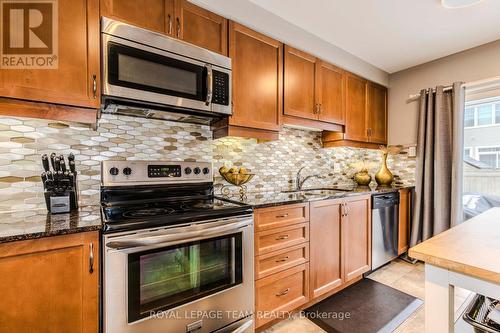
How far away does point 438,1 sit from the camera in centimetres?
182

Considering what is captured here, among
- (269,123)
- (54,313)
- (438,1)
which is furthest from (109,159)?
(438,1)

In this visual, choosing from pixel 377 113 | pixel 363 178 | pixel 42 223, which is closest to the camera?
pixel 42 223

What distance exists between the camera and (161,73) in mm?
1481

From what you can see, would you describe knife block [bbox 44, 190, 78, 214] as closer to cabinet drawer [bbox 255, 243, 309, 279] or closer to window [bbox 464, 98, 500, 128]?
cabinet drawer [bbox 255, 243, 309, 279]

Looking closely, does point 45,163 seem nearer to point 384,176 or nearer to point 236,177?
point 236,177

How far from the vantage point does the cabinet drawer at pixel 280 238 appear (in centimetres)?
163

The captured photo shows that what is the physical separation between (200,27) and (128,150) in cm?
101

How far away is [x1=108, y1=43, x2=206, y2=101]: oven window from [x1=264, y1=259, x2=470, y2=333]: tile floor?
1796 mm

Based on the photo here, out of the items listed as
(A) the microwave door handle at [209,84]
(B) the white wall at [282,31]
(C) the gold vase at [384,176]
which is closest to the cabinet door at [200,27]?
(B) the white wall at [282,31]

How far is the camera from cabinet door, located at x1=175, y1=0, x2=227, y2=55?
5.18 feet

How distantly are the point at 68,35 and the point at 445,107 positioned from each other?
139 inches

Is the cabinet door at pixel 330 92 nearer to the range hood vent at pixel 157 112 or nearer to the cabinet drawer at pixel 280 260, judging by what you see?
the range hood vent at pixel 157 112

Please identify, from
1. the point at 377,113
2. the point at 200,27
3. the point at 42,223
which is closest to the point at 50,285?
the point at 42,223

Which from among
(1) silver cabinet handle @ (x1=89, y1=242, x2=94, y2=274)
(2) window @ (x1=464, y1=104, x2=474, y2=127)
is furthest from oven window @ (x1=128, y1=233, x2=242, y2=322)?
(2) window @ (x1=464, y1=104, x2=474, y2=127)
